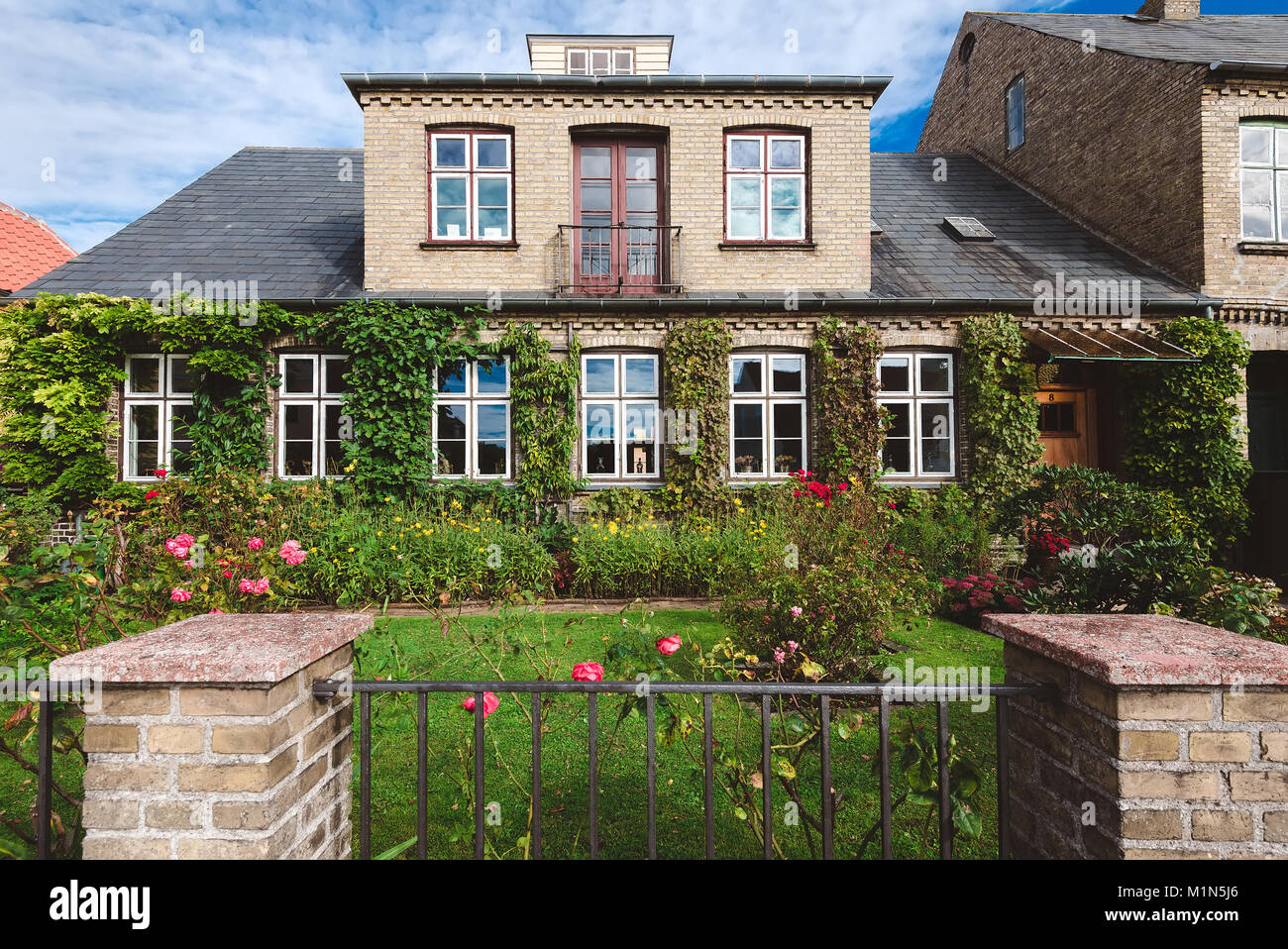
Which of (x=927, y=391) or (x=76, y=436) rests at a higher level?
(x=927, y=391)

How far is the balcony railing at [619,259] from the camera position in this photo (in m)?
9.78

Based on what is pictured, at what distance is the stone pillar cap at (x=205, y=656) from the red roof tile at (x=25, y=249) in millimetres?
16367

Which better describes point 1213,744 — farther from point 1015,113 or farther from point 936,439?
point 1015,113

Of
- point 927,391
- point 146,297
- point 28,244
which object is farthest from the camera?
point 28,244

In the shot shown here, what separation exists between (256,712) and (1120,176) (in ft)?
47.3

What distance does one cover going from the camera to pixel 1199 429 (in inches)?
364

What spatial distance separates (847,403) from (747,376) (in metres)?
1.56

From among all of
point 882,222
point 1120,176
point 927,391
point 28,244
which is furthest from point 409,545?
point 28,244

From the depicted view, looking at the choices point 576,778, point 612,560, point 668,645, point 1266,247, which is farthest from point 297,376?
point 1266,247

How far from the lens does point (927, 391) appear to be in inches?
390

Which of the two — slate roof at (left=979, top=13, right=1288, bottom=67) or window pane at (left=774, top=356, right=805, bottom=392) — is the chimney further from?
window pane at (left=774, top=356, right=805, bottom=392)

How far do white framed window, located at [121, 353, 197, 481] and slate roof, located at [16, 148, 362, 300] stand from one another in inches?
43.1
